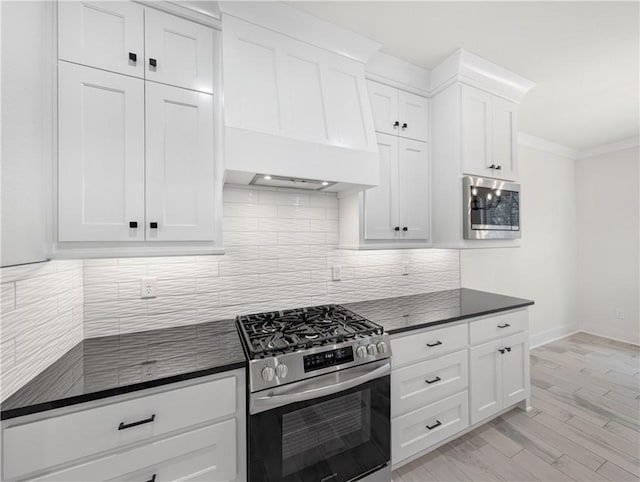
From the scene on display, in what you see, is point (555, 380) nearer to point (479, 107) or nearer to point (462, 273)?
point (462, 273)

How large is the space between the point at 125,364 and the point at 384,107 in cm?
219

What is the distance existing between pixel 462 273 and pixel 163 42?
117 inches

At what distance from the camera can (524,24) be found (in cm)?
175

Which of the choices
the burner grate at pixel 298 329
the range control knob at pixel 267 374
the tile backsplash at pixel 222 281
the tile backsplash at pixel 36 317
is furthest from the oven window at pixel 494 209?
the tile backsplash at pixel 36 317

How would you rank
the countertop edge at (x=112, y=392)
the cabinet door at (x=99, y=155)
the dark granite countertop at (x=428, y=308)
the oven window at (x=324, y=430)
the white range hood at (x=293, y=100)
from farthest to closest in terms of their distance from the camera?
the dark granite countertop at (x=428, y=308) → the white range hood at (x=293, y=100) → the oven window at (x=324, y=430) → the cabinet door at (x=99, y=155) → the countertop edge at (x=112, y=392)

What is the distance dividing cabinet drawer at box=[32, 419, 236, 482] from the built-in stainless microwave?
2.01 meters

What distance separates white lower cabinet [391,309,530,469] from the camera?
5.58 ft

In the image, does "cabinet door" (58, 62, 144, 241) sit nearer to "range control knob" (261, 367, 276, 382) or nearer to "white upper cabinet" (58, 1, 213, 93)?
"white upper cabinet" (58, 1, 213, 93)

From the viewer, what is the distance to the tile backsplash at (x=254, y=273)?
1.57 meters

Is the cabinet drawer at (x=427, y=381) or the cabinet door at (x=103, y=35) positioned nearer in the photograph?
the cabinet door at (x=103, y=35)

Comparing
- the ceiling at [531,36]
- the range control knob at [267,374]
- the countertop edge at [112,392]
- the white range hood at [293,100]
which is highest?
the ceiling at [531,36]

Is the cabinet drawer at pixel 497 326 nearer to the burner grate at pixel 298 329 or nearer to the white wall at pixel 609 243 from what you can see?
the burner grate at pixel 298 329

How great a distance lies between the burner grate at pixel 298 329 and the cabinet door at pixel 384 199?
623 mm

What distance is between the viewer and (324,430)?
4.60 feet
